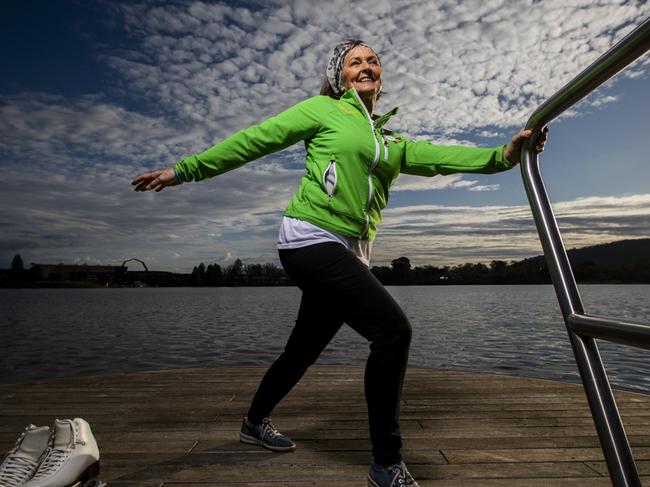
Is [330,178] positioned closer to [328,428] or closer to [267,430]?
[267,430]

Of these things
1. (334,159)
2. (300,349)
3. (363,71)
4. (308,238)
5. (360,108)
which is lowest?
(300,349)

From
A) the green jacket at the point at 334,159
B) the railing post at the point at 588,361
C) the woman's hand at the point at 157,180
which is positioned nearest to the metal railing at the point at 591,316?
the railing post at the point at 588,361

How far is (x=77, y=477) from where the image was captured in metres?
1.68

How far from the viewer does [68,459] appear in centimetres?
168

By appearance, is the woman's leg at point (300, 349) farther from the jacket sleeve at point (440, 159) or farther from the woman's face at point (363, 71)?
the woman's face at point (363, 71)

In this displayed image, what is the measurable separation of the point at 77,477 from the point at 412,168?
1752mm

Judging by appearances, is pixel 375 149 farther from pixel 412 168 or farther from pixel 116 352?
pixel 116 352

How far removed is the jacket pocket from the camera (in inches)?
75.4

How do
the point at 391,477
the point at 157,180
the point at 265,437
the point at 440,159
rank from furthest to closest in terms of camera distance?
1. the point at 265,437
2. the point at 440,159
3. the point at 157,180
4. the point at 391,477

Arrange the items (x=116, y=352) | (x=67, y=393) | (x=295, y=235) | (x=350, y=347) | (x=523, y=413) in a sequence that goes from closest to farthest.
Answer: (x=295, y=235) → (x=523, y=413) → (x=67, y=393) → (x=350, y=347) → (x=116, y=352)

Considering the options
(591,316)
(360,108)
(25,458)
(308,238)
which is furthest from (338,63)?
(25,458)

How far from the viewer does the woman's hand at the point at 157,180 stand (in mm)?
1900

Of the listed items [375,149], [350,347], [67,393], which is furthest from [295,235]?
[350,347]

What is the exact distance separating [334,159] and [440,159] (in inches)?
22.0
